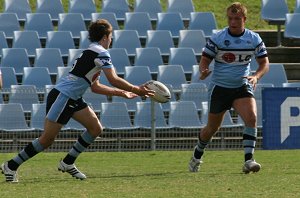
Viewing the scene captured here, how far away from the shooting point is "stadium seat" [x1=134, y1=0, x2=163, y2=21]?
75.3 ft

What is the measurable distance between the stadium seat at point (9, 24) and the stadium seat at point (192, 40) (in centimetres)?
364

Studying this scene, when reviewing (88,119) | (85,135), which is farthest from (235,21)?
(85,135)

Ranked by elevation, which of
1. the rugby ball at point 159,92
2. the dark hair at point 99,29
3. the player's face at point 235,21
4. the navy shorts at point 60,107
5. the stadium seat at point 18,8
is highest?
the dark hair at point 99,29

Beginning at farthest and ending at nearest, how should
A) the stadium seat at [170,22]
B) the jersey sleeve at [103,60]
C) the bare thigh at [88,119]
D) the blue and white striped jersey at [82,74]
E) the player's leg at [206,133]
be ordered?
the stadium seat at [170,22] → the player's leg at [206,133] → the bare thigh at [88,119] → the blue and white striped jersey at [82,74] → the jersey sleeve at [103,60]

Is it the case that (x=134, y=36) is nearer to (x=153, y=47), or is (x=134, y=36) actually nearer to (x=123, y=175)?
(x=153, y=47)

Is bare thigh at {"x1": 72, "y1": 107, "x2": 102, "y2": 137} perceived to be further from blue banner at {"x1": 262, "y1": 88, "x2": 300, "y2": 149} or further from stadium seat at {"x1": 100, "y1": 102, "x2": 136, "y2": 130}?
stadium seat at {"x1": 100, "y1": 102, "x2": 136, "y2": 130}

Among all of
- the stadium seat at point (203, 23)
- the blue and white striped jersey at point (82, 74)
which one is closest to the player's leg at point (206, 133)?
the blue and white striped jersey at point (82, 74)

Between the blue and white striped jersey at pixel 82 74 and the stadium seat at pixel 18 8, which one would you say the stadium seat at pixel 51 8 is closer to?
the stadium seat at pixel 18 8

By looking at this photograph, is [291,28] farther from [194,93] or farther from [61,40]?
[61,40]

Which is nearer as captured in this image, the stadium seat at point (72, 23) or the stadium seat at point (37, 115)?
the stadium seat at point (37, 115)

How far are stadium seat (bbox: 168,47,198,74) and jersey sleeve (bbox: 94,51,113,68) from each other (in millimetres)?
9186

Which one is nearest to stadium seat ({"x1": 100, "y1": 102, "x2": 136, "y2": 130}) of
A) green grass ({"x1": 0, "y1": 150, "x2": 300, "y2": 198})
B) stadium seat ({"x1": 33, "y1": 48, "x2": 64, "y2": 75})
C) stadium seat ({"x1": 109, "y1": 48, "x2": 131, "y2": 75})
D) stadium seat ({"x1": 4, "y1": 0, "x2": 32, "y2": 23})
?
green grass ({"x1": 0, "y1": 150, "x2": 300, "y2": 198})

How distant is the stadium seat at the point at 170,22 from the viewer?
21969mm

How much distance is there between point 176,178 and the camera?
11.7 meters
